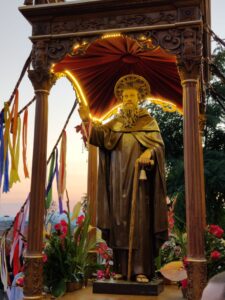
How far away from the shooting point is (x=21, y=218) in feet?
19.1

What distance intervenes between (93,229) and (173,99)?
2781 mm

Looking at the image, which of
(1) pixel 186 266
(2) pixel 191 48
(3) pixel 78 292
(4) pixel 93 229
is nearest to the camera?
(1) pixel 186 266

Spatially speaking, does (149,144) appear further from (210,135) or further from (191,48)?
(210,135)

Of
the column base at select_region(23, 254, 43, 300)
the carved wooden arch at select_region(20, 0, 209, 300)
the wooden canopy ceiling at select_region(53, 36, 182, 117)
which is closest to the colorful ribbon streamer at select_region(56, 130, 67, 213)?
the wooden canopy ceiling at select_region(53, 36, 182, 117)

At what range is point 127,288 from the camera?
4.96 metres

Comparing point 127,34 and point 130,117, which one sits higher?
point 127,34

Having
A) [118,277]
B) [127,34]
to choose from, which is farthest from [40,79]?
[118,277]

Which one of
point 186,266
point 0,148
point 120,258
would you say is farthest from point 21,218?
point 186,266

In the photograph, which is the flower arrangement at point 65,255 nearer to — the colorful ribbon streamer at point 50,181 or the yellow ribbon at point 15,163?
the colorful ribbon streamer at point 50,181

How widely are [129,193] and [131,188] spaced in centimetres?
7

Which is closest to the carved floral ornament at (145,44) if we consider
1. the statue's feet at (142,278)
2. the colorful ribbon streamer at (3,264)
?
the colorful ribbon streamer at (3,264)

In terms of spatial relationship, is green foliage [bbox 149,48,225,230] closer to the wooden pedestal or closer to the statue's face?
the statue's face

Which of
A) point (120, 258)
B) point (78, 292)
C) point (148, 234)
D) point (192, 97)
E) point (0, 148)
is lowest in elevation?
point (78, 292)

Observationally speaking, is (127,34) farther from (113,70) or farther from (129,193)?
(129,193)
